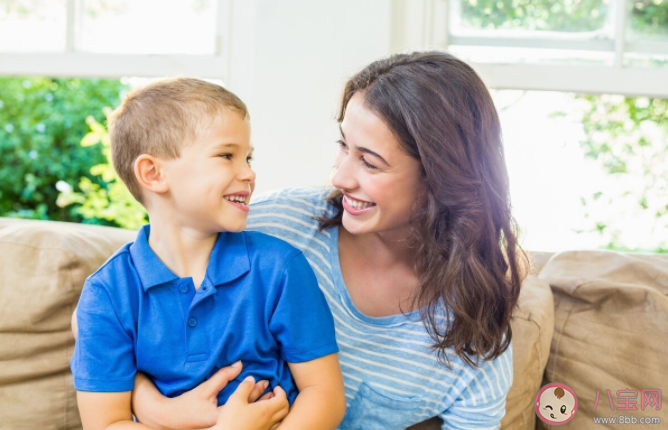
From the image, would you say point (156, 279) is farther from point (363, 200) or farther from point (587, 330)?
point (587, 330)

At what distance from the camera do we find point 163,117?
131 cm

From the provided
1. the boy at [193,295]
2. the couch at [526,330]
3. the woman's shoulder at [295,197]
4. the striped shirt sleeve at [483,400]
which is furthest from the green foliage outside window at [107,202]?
the striped shirt sleeve at [483,400]

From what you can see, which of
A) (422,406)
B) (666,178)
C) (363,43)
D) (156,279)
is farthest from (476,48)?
(666,178)

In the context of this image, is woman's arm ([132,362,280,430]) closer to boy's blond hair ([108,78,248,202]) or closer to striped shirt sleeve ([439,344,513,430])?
boy's blond hair ([108,78,248,202])

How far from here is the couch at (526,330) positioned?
169cm

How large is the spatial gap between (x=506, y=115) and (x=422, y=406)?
83.9 inches

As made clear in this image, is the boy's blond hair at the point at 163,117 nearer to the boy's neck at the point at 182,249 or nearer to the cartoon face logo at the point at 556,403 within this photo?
the boy's neck at the point at 182,249

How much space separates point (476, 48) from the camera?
235 centimetres

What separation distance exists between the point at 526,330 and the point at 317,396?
0.67 m

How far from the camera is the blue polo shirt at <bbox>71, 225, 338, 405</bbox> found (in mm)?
1317

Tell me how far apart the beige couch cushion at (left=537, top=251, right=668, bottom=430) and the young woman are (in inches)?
10.4

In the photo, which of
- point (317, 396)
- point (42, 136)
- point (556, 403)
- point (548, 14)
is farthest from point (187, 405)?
point (42, 136)

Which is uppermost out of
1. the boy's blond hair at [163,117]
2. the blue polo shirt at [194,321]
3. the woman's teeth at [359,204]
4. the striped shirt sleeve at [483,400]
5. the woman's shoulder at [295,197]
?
the boy's blond hair at [163,117]

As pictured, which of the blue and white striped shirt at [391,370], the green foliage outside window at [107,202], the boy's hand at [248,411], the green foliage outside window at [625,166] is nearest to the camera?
the boy's hand at [248,411]
